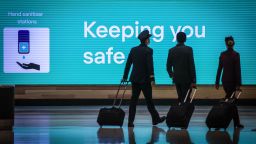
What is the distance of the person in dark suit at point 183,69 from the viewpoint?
13.1 m

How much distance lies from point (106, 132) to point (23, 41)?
26.1ft

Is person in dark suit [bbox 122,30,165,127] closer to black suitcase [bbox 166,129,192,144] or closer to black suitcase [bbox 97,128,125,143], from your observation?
black suitcase [bbox 97,128,125,143]

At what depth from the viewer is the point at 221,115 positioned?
12617mm

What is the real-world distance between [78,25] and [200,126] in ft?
23.2

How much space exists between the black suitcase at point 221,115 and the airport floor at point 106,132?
134mm

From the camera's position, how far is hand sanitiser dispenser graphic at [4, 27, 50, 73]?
65.0ft

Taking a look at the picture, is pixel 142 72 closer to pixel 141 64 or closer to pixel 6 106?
pixel 141 64

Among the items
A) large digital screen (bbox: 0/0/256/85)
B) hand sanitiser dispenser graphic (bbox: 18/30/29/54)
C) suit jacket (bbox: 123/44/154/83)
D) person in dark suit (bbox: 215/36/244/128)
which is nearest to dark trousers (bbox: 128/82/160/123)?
suit jacket (bbox: 123/44/154/83)

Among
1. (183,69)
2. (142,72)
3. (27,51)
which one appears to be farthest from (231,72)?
(27,51)

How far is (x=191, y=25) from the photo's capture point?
19922 mm

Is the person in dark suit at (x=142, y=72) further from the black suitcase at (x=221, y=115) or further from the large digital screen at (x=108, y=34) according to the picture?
the large digital screen at (x=108, y=34)

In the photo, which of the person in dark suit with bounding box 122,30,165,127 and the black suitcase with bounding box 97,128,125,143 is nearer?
the black suitcase with bounding box 97,128,125,143

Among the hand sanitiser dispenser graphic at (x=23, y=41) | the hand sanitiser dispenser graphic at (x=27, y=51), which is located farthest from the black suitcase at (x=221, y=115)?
the hand sanitiser dispenser graphic at (x=23, y=41)

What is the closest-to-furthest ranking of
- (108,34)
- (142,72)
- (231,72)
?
1. (231,72)
2. (142,72)
3. (108,34)
